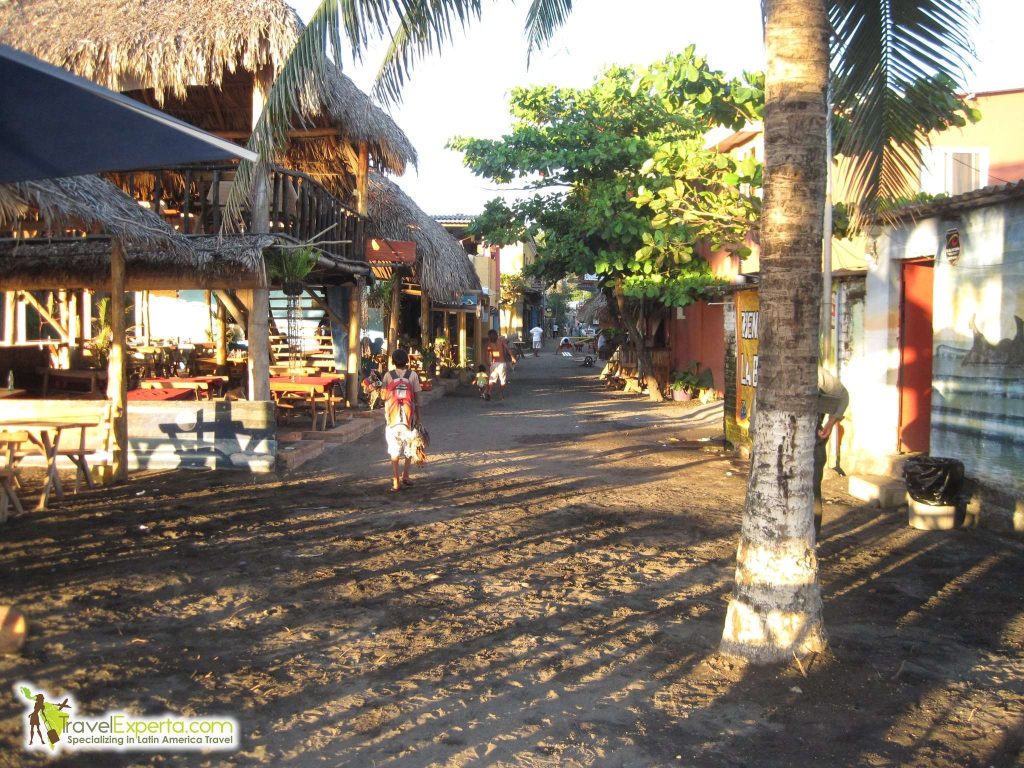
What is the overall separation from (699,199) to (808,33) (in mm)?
7638

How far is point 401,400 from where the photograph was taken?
355 inches

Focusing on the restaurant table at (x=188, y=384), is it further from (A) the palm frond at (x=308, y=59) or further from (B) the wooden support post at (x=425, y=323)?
(B) the wooden support post at (x=425, y=323)

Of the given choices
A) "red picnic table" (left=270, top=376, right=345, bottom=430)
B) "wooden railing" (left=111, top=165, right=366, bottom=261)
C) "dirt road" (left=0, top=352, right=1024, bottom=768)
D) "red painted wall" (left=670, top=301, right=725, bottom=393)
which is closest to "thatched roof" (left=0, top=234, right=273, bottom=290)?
"wooden railing" (left=111, top=165, right=366, bottom=261)

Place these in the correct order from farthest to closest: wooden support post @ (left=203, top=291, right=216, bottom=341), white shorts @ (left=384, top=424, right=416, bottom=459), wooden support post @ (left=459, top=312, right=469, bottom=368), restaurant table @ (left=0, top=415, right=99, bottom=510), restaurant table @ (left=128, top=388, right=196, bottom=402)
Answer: wooden support post @ (left=459, top=312, right=469, bottom=368) < wooden support post @ (left=203, top=291, right=216, bottom=341) < restaurant table @ (left=128, top=388, right=196, bottom=402) < white shorts @ (left=384, top=424, right=416, bottom=459) < restaurant table @ (left=0, top=415, right=99, bottom=510)

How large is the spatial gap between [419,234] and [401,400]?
406 inches

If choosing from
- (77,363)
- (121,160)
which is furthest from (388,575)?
(77,363)

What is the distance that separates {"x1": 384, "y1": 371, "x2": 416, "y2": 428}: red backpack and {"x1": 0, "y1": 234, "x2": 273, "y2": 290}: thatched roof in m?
2.07

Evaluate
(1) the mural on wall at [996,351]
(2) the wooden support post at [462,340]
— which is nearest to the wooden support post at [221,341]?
(2) the wooden support post at [462,340]

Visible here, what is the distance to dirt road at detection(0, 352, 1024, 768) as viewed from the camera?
3.82 m

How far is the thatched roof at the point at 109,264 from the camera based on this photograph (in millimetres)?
9641

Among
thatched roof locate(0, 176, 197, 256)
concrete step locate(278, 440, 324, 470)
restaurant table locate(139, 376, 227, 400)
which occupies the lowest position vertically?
concrete step locate(278, 440, 324, 470)

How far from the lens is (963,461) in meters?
8.01

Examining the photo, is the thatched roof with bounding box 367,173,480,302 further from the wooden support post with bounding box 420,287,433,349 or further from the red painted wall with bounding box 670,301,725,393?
the red painted wall with bounding box 670,301,725,393

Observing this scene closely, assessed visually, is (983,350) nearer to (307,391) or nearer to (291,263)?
(291,263)
